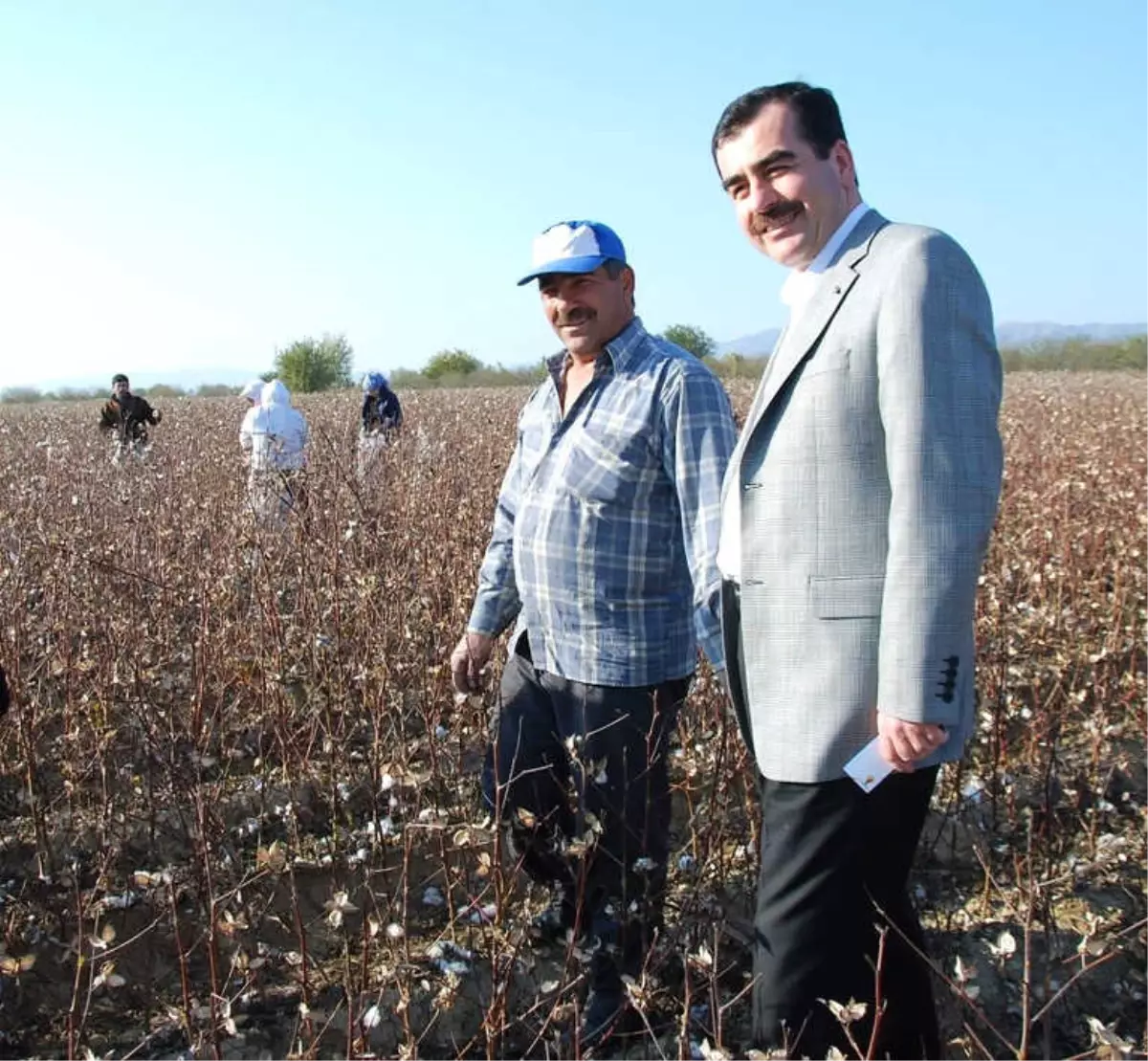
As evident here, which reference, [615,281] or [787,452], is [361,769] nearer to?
[615,281]

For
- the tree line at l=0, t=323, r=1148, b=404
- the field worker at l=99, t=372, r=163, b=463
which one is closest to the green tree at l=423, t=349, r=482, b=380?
the tree line at l=0, t=323, r=1148, b=404

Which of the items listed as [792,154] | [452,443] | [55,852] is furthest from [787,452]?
[452,443]

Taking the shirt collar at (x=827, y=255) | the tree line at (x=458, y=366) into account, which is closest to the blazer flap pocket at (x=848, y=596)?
the shirt collar at (x=827, y=255)

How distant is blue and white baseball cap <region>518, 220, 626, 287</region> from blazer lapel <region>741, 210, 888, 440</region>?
2.27 ft

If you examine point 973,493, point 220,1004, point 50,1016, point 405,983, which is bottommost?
point 50,1016

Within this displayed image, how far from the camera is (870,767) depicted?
1.59 metres

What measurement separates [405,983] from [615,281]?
1.40 metres

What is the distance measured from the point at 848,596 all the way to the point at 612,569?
757 millimetres

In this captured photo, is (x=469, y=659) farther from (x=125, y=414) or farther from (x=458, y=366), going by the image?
(x=458, y=366)

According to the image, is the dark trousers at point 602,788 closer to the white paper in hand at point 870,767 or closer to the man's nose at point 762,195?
the white paper in hand at point 870,767

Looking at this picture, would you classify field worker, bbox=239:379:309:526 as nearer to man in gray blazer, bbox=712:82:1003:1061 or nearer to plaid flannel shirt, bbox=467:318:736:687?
plaid flannel shirt, bbox=467:318:736:687

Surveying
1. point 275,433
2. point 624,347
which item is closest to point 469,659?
point 624,347

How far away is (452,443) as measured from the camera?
9820 millimetres

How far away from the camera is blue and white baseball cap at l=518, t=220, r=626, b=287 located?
2.32 metres
